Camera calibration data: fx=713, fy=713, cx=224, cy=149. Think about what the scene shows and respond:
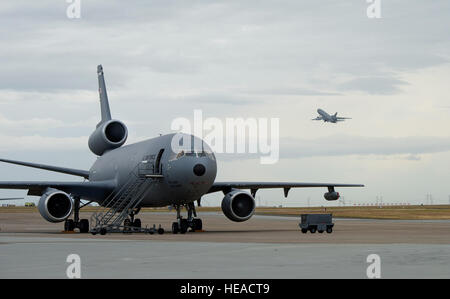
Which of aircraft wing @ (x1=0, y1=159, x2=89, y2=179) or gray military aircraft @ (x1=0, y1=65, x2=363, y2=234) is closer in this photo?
gray military aircraft @ (x1=0, y1=65, x2=363, y2=234)

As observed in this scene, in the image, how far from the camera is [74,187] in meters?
44.8

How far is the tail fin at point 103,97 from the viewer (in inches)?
2251

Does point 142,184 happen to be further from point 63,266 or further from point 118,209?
point 63,266

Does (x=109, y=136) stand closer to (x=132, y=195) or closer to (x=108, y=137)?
(x=108, y=137)

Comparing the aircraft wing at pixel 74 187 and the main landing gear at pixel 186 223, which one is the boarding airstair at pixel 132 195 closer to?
the main landing gear at pixel 186 223

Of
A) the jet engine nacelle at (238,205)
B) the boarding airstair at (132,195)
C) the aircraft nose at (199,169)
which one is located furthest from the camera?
the jet engine nacelle at (238,205)

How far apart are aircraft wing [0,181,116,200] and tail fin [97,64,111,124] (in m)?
11.3

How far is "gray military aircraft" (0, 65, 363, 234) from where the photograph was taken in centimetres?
3859

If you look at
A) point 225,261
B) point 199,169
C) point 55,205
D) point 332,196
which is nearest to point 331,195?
point 332,196

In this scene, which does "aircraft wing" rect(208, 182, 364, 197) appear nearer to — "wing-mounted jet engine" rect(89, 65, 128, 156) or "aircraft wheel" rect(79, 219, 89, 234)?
"aircraft wheel" rect(79, 219, 89, 234)

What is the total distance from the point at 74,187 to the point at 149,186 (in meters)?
6.38

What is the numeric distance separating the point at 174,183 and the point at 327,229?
8.95 m
